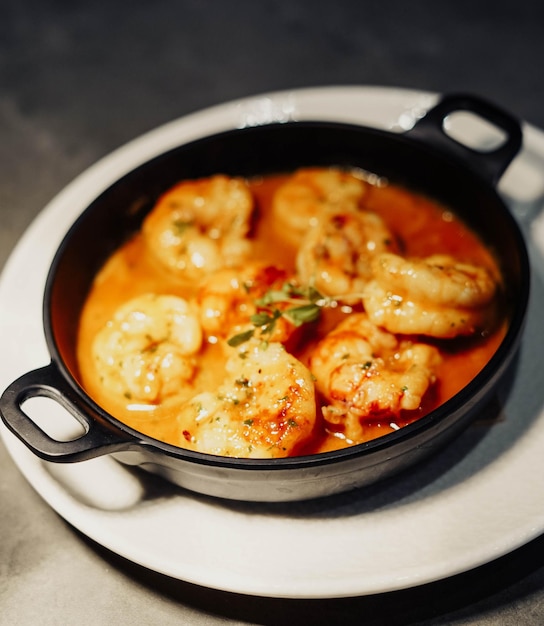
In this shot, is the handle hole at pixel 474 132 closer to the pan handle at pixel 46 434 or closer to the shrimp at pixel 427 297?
the shrimp at pixel 427 297

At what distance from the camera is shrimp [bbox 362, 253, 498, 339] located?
2.18 meters

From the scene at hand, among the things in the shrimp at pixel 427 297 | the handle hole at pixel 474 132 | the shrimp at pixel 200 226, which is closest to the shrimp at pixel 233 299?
the shrimp at pixel 200 226

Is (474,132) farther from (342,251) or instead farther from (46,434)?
(46,434)

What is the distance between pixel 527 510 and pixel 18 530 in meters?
1.46

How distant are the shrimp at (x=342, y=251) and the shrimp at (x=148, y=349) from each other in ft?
1.35

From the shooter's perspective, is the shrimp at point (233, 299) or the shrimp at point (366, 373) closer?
the shrimp at point (366, 373)

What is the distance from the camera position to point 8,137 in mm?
3805

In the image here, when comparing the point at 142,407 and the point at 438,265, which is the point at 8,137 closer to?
the point at 142,407

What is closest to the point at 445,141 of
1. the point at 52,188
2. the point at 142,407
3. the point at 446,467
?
the point at 446,467

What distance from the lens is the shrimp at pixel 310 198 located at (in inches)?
107

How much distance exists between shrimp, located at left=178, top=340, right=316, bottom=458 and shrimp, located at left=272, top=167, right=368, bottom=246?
2.23 feet

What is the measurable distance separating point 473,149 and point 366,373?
934mm

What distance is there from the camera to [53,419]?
2.30 metres

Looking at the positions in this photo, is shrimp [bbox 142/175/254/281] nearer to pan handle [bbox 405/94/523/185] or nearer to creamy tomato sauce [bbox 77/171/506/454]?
creamy tomato sauce [bbox 77/171/506/454]
